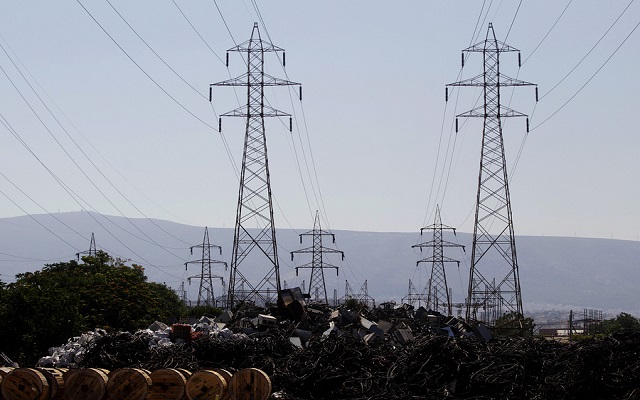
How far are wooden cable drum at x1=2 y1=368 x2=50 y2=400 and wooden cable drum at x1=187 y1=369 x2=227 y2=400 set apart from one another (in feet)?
11.1

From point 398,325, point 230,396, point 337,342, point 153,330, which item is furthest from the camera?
point 398,325

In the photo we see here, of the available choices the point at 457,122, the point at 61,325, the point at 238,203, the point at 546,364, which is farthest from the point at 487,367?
the point at 457,122

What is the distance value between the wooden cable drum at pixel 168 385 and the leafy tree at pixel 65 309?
51.9 ft

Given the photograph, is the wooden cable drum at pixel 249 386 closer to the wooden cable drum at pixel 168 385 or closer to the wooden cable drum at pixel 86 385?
the wooden cable drum at pixel 168 385

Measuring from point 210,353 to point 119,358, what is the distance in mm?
2786

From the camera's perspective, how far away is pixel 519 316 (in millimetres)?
58562

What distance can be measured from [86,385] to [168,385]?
6.15 feet

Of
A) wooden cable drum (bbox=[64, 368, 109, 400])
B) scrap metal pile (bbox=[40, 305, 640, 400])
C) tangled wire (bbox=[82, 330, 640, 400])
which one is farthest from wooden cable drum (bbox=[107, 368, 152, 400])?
tangled wire (bbox=[82, 330, 640, 400])

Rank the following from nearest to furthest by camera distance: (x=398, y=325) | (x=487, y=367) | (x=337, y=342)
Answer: (x=487, y=367)
(x=337, y=342)
(x=398, y=325)

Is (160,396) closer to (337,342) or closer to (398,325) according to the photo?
(337,342)

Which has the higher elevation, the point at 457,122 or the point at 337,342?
the point at 457,122

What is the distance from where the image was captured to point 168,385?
2262cm

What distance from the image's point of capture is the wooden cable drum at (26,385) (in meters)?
22.5

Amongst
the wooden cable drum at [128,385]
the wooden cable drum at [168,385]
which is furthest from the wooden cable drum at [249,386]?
the wooden cable drum at [128,385]
